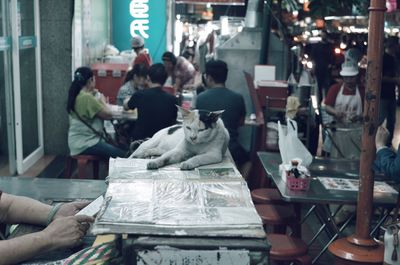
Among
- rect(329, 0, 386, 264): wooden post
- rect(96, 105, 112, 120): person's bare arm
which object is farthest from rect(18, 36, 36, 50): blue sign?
rect(329, 0, 386, 264): wooden post

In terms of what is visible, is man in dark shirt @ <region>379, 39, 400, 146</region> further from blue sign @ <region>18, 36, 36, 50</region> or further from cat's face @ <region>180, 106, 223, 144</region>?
cat's face @ <region>180, 106, 223, 144</region>

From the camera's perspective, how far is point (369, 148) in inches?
146

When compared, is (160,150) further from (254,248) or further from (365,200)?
(254,248)

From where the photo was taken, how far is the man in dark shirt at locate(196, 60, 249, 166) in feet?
21.2

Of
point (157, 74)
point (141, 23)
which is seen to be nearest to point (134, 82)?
point (157, 74)

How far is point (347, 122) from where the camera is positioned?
7.29 metres

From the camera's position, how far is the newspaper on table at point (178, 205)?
6.52ft

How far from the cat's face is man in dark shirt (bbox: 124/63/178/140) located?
3268 mm

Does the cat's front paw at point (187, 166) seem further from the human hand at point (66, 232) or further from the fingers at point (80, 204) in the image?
the human hand at point (66, 232)

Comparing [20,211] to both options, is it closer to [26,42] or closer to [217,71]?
[217,71]

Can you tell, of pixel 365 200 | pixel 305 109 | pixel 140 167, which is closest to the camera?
pixel 140 167

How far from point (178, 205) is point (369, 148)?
6.09 ft

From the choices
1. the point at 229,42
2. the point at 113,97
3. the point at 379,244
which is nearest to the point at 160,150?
the point at 379,244

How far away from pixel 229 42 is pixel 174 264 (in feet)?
23.6
